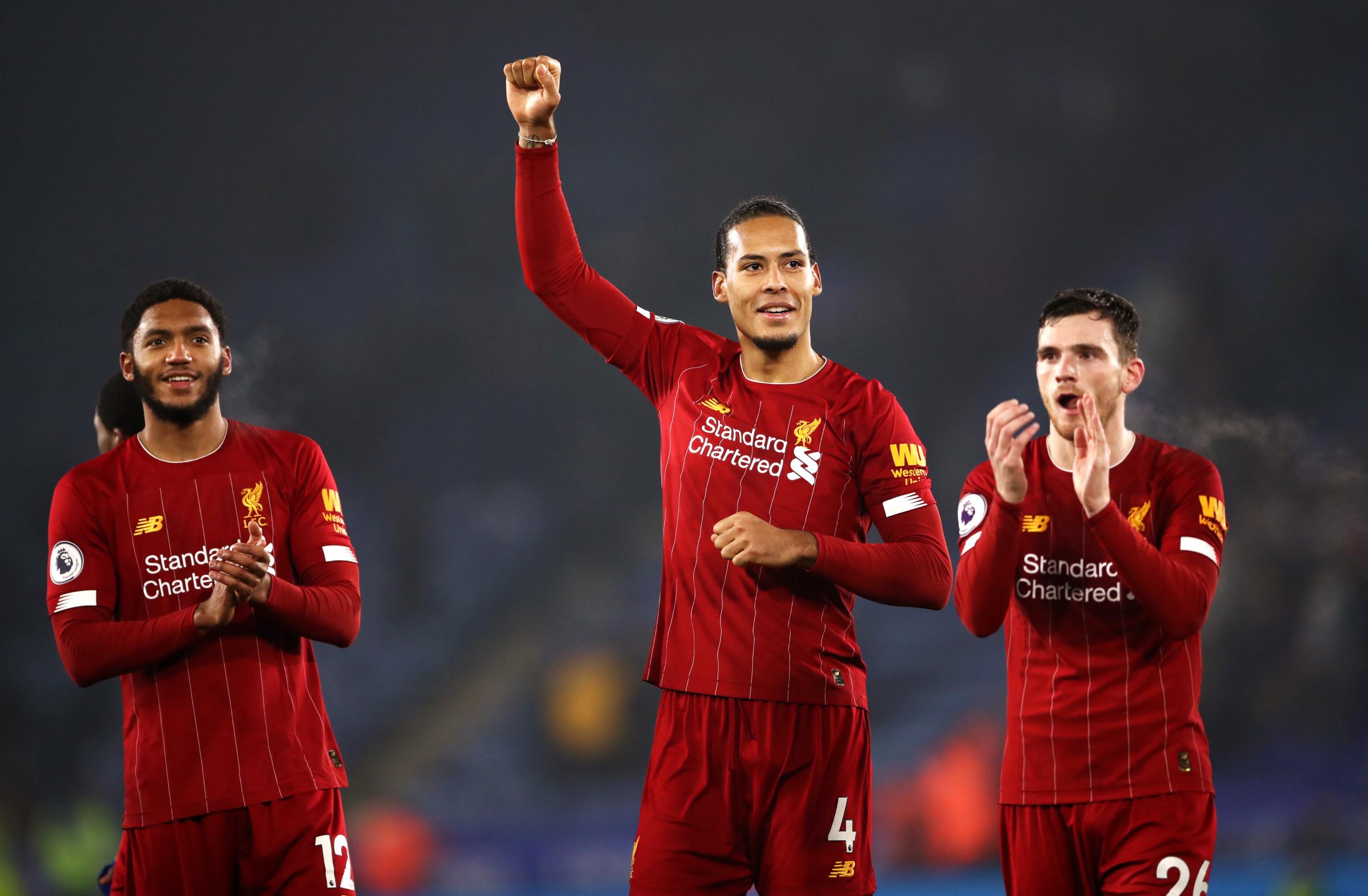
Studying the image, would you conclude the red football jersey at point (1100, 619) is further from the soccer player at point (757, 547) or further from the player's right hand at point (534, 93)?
the player's right hand at point (534, 93)

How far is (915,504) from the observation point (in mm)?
2791

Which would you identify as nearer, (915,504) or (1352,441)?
(915,504)

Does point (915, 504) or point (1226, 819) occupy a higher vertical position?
point (915, 504)

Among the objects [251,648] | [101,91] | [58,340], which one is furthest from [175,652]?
[101,91]

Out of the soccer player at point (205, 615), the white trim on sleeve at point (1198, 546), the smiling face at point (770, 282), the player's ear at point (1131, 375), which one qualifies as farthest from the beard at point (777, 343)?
the soccer player at point (205, 615)

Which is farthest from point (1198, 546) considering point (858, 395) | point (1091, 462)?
point (858, 395)

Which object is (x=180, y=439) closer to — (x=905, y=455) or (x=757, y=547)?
(x=757, y=547)

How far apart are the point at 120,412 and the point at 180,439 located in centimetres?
81

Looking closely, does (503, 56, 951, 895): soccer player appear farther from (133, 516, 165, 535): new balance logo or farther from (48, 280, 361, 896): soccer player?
(133, 516, 165, 535): new balance logo

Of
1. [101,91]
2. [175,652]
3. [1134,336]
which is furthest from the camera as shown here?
[101,91]

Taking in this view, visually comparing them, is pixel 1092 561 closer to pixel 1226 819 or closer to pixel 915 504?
pixel 915 504

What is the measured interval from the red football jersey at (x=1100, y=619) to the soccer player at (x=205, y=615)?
1.43 metres

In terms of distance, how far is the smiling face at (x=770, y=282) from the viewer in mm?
2904

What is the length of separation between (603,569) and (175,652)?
3.81 metres
